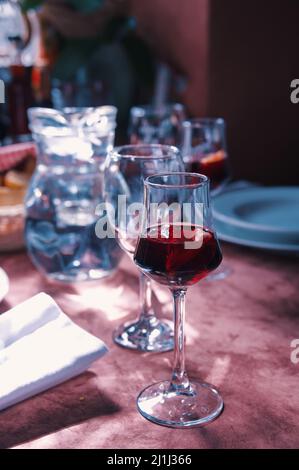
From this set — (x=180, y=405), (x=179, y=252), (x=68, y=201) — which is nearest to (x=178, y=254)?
(x=179, y=252)

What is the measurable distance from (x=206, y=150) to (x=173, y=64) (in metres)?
0.81

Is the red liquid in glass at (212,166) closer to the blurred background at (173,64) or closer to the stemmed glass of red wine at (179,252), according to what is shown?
the stemmed glass of red wine at (179,252)

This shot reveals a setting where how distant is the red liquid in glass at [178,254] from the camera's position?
0.69m

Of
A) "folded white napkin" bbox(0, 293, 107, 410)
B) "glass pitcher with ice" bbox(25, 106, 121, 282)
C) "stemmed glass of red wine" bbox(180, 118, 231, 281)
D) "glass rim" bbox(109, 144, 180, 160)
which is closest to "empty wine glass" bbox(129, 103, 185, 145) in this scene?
"stemmed glass of red wine" bbox(180, 118, 231, 281)

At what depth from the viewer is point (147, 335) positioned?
0.88m

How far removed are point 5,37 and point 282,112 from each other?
2.54 feet

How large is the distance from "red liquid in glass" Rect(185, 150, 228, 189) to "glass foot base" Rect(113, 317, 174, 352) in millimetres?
341

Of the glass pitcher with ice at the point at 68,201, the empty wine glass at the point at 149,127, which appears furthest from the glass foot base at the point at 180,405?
the empty wine glass at the point at 149,127

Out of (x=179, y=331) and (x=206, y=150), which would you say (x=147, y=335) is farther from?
(x=206, y=150)

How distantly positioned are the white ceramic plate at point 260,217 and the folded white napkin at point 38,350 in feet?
1.40

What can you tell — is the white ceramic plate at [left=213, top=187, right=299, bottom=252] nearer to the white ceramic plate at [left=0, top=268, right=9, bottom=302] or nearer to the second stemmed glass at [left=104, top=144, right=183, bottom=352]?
the second stemmed glass at [left=104, top=144, right=183, bottom=352]

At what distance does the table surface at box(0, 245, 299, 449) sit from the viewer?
66cm
